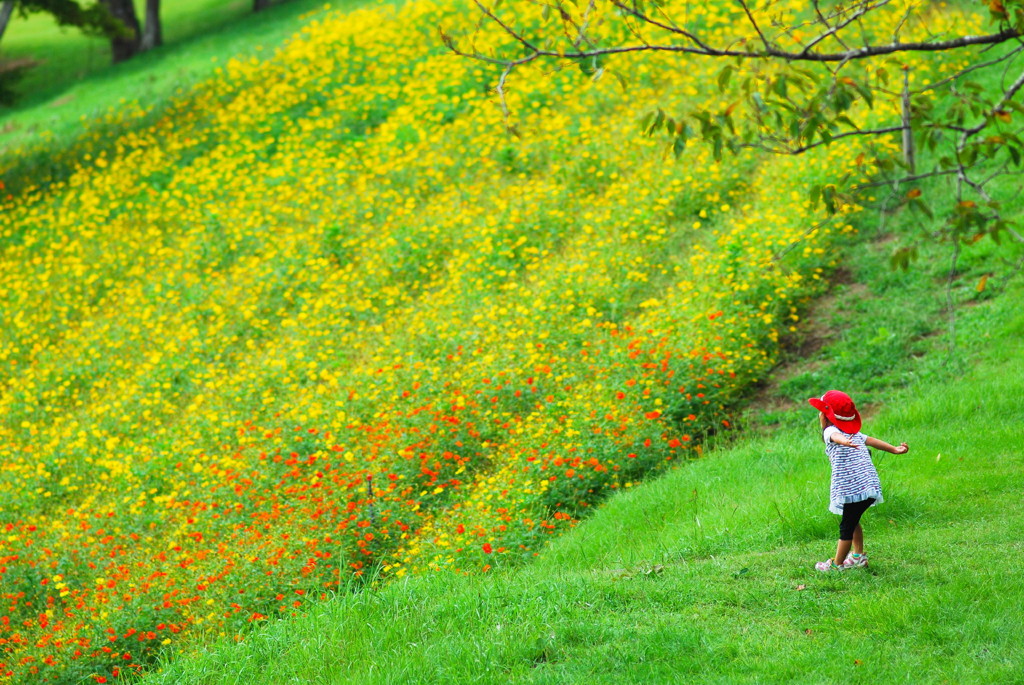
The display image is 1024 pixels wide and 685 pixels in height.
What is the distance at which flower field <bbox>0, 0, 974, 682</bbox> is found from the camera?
691 centimetres

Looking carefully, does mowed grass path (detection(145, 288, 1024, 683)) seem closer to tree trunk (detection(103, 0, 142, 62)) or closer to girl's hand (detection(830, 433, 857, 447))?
girl's hand (detection(830, 433, 857, 447))

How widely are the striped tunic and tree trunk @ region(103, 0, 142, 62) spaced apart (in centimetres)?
2050

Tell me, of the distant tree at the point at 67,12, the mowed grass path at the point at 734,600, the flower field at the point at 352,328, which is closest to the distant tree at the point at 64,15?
the distant tree at the point at 67,12

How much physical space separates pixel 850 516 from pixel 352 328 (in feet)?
23.3

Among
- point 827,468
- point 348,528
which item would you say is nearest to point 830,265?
point 827,468

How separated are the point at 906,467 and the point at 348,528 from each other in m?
4.10

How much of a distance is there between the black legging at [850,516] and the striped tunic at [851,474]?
0.03m

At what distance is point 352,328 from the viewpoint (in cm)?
1088

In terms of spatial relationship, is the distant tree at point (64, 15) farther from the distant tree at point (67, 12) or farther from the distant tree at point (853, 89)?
the distant tree at point (853, 89)

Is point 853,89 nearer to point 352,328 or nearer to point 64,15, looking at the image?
point 352,328

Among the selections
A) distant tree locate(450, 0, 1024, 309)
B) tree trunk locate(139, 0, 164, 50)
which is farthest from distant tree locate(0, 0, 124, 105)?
distant tree locate(450, 0, 1024, 309)

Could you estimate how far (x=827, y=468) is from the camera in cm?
649

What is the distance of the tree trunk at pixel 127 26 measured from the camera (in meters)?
21.3

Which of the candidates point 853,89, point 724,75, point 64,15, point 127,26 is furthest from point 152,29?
point 724,75
